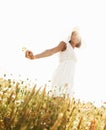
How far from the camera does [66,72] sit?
270 inches

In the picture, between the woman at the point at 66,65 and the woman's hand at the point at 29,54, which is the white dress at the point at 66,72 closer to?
the woman at the point at 66,65

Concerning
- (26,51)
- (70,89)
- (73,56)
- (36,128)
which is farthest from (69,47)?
(36,128)

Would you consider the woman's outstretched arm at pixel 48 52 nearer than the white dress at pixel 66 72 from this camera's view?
Yes

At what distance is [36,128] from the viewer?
334 centimetres

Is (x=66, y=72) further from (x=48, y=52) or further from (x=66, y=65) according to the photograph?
(x=48, y=52)

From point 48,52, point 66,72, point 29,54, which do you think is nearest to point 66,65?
point 66,72

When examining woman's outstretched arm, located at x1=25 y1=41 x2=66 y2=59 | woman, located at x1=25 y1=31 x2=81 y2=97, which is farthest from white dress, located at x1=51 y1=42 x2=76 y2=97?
woman's outstretched arm, located at x1=25 y1=41 x2=66 y2=59

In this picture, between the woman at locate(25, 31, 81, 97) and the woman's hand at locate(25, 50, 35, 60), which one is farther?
the woman at locate(25, 31, 81, 97)

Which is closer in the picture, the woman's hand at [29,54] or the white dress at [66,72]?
the woman's hand at [29,54]

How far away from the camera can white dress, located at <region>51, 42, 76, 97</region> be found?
6699mm

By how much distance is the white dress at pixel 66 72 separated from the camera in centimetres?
670

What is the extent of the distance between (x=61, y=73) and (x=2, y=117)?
320 centimetres

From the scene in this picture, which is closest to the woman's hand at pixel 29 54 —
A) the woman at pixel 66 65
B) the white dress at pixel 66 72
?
the woman at pixel 66 65

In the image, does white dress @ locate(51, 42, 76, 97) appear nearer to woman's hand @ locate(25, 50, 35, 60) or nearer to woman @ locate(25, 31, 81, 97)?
woman @ locate(25, 31, 81, 97)
